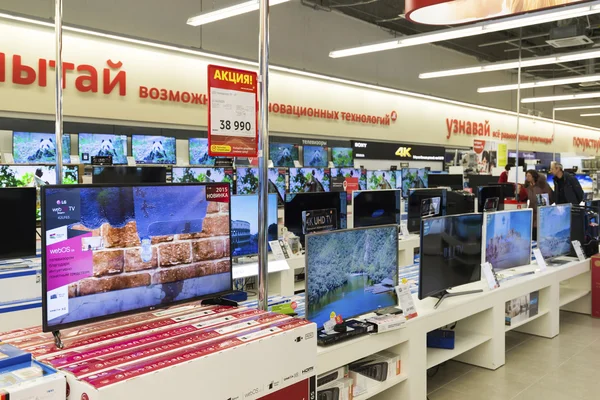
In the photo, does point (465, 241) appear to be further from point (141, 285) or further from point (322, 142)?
point (322, 142)

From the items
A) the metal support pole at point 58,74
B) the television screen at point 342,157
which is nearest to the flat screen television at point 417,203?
the television screen at point 342,157

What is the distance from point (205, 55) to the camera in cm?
885

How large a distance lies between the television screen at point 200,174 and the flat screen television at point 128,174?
1297mm

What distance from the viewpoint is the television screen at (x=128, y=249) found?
1.73m

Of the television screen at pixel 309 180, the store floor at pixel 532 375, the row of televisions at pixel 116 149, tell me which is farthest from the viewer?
the television screen at pixel 309 180

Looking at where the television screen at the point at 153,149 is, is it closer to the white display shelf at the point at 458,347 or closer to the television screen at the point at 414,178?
the television screen at the point at 414,178

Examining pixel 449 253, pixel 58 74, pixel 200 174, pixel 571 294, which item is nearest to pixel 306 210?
pixel 449 253

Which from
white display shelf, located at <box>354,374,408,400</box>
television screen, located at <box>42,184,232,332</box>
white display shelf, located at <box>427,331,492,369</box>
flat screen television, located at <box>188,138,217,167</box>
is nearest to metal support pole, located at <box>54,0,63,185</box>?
television screen, located at <box>42,184,232,332</box>

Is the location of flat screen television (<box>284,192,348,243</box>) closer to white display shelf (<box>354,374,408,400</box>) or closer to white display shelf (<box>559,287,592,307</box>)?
white display shelf (<box>354,374,408,400</box>)

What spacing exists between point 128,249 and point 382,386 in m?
1.74

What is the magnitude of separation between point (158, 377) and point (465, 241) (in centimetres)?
298

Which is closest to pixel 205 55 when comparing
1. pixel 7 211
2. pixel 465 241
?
pixel 7 211

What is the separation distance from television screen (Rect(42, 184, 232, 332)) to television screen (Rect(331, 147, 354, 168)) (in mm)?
8740

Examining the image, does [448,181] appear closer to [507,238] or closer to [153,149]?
[153,149]
